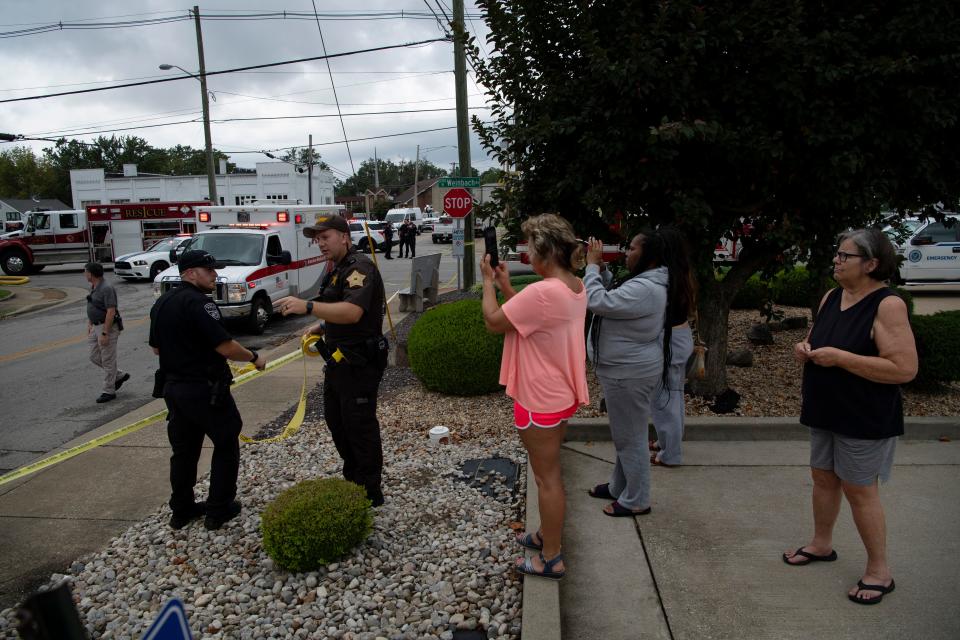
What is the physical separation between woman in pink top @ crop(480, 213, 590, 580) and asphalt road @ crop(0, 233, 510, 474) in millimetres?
5289

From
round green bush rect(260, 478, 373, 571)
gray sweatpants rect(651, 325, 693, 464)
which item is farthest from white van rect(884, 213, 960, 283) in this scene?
round green bush rect(260, 478, 373, 571)

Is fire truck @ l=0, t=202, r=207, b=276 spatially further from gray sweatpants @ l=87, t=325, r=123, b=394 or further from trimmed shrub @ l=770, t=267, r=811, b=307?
trimmed shrub @ l=770, t=267, r=811, b=307

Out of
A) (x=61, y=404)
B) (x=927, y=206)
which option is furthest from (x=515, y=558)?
(x=61, y=404)

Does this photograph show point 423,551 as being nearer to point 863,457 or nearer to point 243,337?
point 863,457

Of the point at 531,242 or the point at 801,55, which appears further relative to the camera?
the point at 801,55

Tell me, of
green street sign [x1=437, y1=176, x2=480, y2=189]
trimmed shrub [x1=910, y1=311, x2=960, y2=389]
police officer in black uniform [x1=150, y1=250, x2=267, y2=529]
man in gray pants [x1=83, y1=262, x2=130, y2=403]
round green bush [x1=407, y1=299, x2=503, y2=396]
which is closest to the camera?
police officer in black uniform [x1=150, y1=250, x2=267, y2=529]

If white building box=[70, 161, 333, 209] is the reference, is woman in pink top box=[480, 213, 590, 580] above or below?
below

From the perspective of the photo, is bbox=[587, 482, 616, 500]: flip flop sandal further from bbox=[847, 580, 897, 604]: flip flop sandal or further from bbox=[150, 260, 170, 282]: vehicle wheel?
bbox=[150, 260, 170, 282]: vehicle wheel

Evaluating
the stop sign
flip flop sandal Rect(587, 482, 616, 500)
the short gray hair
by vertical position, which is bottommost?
A: flip flop sandal Rect(587, 482, 616, 500)

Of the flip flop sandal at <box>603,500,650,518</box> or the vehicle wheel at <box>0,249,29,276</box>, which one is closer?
the flip flop sandal at <box>603,500,650,518</box>

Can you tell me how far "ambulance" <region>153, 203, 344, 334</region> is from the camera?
12156 mm

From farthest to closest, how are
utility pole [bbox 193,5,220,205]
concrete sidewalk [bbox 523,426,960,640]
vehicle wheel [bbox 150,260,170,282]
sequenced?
utility pole [bbox 193,5,220,205], vehicle wheel [bbox 150,260,170,282], concrete sidewalk [bbox 523,426,960,640]

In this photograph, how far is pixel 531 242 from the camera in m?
3.19

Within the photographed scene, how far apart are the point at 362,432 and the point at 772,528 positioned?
247 cm
